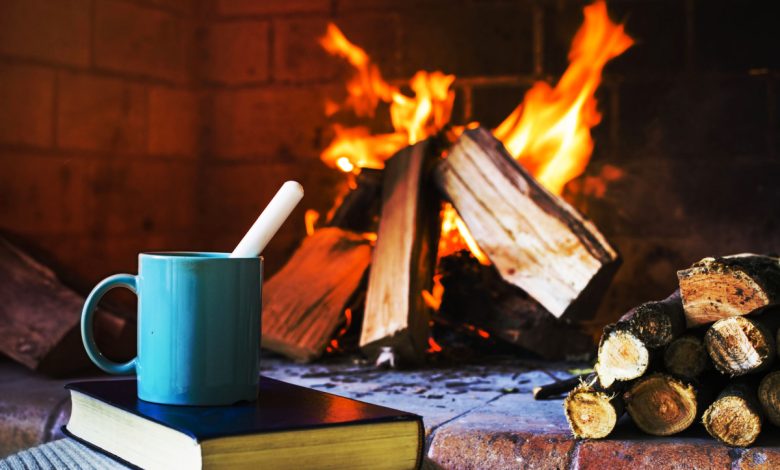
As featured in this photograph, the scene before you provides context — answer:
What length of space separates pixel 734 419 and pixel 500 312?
92cm

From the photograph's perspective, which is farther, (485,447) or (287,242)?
(287,242)

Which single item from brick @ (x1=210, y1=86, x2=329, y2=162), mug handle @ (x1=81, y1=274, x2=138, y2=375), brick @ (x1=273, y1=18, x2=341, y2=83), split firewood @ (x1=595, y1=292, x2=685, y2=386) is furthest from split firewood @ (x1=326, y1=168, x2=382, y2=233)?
mug handle @ (x1=81, y1=274, x2=138, y2=375)

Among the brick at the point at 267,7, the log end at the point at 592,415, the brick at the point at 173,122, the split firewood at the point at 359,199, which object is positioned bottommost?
the log end at the point at 592,415

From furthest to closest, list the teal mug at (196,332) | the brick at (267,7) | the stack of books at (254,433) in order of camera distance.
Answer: the brick at (267,7), the teal mug at (196,332), the stack of books at (254,433)

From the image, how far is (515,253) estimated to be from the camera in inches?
78.3

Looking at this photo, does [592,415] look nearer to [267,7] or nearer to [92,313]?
[92,313]

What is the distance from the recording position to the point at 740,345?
129 centimetres

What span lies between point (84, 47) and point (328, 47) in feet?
2.18

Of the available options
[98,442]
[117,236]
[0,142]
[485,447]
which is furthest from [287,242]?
[98,442]

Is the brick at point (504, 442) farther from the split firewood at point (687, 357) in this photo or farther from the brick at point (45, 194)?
the brick at point (45, 194)

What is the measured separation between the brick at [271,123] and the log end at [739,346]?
1.54m

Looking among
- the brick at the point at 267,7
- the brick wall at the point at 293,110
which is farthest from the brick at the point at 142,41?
the brick at the point at 267,7

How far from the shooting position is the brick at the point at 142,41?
252cm

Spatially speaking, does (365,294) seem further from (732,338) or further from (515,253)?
(732,338)
